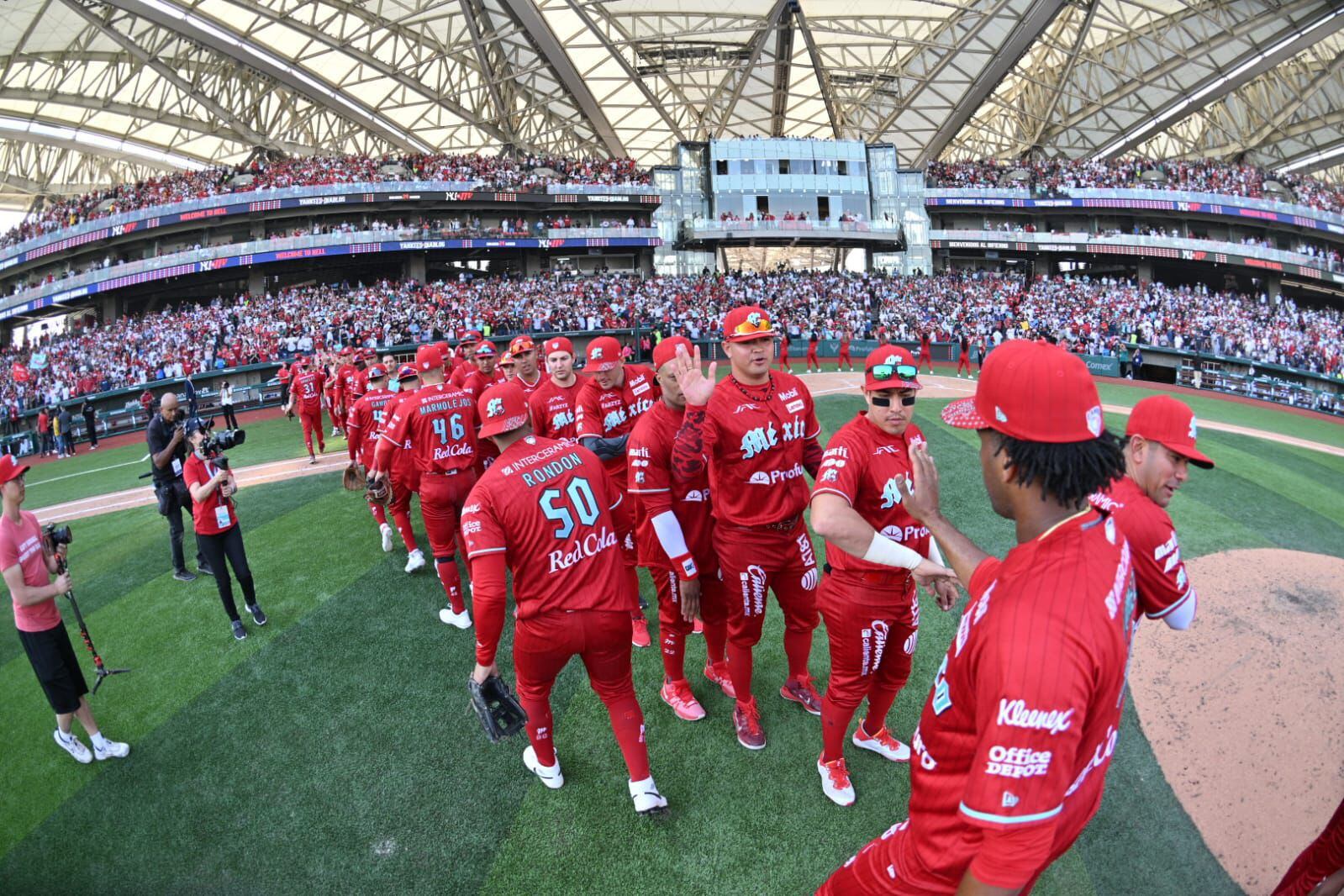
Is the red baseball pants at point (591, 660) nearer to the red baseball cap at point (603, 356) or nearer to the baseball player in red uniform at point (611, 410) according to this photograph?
the baseball player in red uniform at point (611, 410)

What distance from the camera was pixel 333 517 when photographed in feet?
33.3

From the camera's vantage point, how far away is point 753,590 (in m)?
4.47

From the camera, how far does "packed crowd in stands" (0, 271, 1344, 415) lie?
28.6 metres

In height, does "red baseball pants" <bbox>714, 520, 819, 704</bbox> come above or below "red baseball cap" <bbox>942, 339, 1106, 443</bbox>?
below

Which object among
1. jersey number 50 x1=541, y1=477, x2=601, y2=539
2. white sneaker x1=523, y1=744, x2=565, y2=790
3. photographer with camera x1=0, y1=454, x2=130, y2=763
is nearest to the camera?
jersey number 50 x1=541, y1=477, x2=601, y2=539

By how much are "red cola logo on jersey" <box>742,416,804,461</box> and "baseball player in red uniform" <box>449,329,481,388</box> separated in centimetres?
604

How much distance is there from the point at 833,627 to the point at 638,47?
154ft

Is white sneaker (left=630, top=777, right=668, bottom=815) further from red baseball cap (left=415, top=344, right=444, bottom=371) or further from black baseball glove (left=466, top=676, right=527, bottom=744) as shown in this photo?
red baseball cap (left=415, top=344, right=444, bottom=371)

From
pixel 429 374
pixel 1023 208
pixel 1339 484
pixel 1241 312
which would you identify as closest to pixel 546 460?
pixel 429 374

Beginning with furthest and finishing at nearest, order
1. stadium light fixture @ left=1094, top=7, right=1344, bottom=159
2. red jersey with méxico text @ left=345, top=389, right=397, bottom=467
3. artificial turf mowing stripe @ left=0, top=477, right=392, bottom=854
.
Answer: stadium light fixture @ left=1094, top=7, right=1344, bottom=159
red jersey with méxico text @ left=345, top=389, right=397, bottom=467
artificial turf mowing stripe @ left=0, top=477, right=392, bottom=854

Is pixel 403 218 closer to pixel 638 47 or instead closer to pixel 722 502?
A: pixel 638 47

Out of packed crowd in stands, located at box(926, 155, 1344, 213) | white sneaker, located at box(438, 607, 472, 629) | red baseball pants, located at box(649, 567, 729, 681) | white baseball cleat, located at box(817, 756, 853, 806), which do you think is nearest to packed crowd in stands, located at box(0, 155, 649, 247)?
packed crowd in stands, located at box(926, 155, 1344, 213)

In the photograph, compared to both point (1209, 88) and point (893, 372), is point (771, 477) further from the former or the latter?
point (1209, 88)

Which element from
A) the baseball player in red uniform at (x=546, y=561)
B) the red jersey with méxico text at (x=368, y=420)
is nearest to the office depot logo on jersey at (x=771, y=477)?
the baseball player in red uniform at (x=546, y=561)
